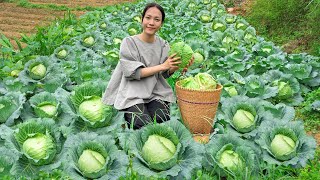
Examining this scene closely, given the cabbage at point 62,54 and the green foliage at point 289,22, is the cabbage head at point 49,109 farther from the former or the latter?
the green foliage at point 289,22

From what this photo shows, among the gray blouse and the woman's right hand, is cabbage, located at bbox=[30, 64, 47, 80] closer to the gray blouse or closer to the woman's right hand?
the gray blouse

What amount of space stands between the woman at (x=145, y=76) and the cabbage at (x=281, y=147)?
1.08m

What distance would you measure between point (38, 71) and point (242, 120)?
2.83m

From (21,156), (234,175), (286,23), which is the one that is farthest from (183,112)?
(286,23)

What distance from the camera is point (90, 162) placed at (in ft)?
11.4

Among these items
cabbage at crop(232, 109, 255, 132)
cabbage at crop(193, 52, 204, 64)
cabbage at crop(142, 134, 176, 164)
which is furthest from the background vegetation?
cabbage at crop(142, 134, 176, 164)

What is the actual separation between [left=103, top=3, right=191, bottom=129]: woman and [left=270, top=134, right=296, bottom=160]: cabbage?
42.5 inches

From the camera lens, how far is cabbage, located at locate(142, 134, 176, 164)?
3.52m

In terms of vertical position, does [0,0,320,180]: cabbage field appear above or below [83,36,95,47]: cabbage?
above

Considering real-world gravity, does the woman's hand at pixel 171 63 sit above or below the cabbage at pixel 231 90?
above

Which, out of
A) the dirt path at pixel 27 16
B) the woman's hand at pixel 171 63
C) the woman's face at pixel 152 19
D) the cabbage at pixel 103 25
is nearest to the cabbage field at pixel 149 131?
the woman's hand at pixel 171 63

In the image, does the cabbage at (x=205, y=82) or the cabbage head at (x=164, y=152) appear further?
the cabbage at (x=205, y=82)

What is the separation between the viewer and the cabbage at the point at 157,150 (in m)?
3.52

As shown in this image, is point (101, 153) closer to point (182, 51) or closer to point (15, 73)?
point (182, 51)
